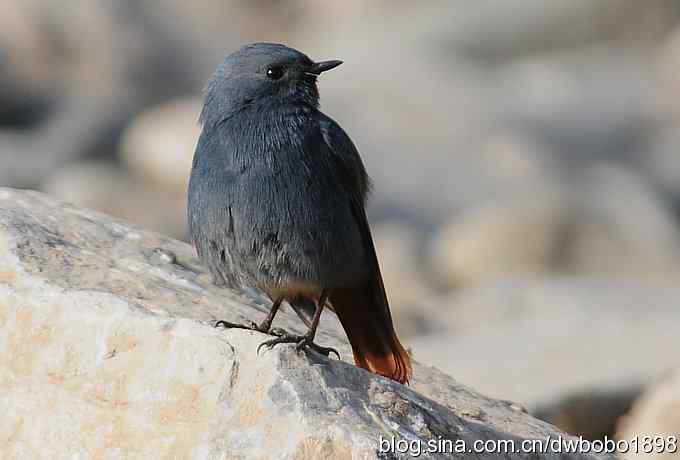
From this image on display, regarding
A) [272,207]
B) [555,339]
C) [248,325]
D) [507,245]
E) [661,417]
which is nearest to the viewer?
[272,207]

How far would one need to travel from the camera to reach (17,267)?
5.07 metres

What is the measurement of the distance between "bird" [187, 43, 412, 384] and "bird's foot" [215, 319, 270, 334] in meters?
0.02

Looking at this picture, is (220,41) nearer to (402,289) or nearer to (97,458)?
(402,289)

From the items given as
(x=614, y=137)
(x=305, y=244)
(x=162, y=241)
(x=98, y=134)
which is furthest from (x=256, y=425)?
(x=614, y=137)

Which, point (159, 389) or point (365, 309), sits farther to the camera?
point (365, 309)

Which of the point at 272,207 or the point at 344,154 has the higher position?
the point at 344,154

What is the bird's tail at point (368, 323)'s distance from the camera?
573 centimetres

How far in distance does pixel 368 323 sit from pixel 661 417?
220 cm

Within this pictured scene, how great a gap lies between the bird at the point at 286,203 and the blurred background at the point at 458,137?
267 cm

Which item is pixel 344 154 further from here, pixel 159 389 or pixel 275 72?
pixel 159 389

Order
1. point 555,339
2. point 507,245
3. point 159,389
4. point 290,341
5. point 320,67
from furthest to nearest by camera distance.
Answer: point 507,245
point 555,339
point 320,67
point 290,341
point 159,389

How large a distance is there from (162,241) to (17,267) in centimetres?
133

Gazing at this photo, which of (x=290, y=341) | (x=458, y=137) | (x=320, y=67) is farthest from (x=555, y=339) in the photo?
(x=458, y=137)

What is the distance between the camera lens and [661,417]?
7082mm
